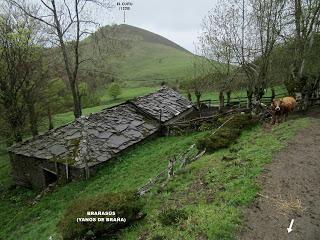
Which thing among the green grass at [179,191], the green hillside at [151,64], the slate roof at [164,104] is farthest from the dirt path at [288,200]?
the green hillside at [151,64]

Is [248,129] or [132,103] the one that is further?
[132,103]

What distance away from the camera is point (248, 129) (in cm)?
1967

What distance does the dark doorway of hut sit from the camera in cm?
2120

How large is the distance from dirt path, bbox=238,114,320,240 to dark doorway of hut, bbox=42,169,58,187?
14.5 m

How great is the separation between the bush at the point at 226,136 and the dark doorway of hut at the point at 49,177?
10.1 meters

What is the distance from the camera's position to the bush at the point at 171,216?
9.93 metres

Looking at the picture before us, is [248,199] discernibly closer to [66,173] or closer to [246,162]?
[246,162]

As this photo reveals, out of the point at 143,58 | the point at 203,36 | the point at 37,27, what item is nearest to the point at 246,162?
the point at 37,27

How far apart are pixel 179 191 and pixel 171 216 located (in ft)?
8.12

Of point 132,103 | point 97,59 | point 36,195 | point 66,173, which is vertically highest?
point 97,59

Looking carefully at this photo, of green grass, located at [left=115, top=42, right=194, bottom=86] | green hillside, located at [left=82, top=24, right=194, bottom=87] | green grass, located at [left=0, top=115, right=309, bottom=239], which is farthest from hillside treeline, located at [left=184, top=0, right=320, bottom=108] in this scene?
green grass, located at [left=115, top=42, right=194, bottom=86]

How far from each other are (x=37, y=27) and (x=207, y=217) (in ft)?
74.5

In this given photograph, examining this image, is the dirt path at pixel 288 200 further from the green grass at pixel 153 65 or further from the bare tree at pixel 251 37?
the green grass at pixel 153 65

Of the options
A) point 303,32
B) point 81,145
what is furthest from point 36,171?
point 303,32
